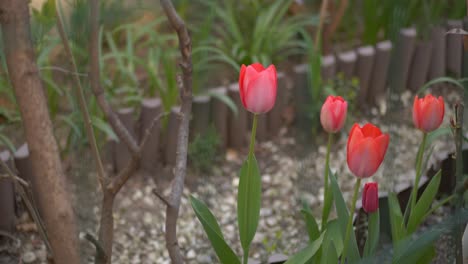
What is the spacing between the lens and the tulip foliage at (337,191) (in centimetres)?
147

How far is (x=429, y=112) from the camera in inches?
63.8

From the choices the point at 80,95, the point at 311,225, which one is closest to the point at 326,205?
the point at 311,225

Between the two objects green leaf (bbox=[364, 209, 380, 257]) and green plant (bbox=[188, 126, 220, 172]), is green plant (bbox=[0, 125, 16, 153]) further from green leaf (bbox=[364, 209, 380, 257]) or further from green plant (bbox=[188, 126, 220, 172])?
green leaf (bbox=[364, 209, 380, 257])

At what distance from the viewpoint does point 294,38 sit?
363 cm

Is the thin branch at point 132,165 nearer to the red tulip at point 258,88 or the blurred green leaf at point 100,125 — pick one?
the red tulip at point 258,88

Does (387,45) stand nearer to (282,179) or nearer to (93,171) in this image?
(282,179)

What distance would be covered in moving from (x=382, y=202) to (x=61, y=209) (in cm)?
91

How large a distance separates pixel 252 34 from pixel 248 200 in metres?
1.78

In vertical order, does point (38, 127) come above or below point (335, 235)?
above

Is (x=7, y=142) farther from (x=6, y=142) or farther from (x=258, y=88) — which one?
(x=258, y=88)

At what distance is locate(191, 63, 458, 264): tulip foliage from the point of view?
147cm

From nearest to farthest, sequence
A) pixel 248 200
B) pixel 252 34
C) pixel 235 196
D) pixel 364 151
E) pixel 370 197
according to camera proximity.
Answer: pixel 364 151, pixel 370 197, pixel 248 200, pixel 235 196, pixel 252 34

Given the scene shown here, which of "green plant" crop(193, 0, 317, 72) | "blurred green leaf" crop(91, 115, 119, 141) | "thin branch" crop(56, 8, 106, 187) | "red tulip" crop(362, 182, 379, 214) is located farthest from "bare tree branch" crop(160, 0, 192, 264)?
"green plant" crop(193, 0, 317, 72)

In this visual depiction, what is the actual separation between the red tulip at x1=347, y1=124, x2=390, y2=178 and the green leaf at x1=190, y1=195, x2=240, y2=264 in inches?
13.8
